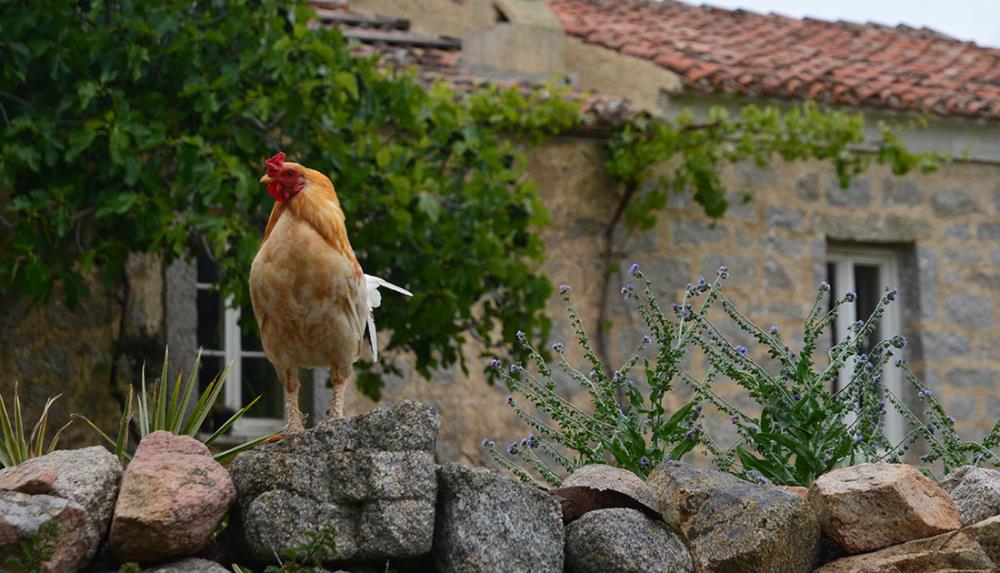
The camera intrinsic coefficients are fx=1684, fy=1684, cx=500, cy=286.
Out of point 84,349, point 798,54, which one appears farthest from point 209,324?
point 798,54

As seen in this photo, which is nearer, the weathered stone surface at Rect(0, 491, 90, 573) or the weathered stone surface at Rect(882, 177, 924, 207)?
the weathered stone surface at Rect(0, 491, 90, 573)

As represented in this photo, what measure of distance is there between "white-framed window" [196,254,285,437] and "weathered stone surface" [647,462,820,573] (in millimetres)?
5664

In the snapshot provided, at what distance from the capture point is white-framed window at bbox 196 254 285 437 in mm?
10203

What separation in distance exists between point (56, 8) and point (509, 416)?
3.84m

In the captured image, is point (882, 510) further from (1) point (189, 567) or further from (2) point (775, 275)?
(2) point (775, 275)

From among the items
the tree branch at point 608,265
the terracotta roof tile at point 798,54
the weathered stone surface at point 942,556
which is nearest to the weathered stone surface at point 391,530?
the weathered stone surface at point 942,556

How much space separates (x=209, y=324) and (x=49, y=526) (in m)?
6.26

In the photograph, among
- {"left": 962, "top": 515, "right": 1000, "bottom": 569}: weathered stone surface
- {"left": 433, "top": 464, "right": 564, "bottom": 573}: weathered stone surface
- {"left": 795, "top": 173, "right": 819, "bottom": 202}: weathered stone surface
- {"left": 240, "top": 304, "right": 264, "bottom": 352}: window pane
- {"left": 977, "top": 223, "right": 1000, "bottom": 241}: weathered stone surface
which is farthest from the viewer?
{"left": 977, "top": 223, "right": 1000, "bottom": 241}: weathered stone surface

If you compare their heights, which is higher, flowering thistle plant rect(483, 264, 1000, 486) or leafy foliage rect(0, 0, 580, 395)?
leafy foliage rect(0, 0, 580, 395)

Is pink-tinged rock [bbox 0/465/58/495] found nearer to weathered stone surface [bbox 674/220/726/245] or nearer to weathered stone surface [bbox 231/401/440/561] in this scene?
weathered stone surface [bbox 231/401/440/561]

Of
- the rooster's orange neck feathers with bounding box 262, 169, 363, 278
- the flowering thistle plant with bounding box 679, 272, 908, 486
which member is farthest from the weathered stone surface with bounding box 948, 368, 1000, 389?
the rooster's orange neck feathers with bounding box 262, 169, 363, 278

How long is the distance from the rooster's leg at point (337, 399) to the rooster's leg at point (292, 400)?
0.32 feet

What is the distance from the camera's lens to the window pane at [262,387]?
1034 centimetres

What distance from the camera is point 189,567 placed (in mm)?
4289
